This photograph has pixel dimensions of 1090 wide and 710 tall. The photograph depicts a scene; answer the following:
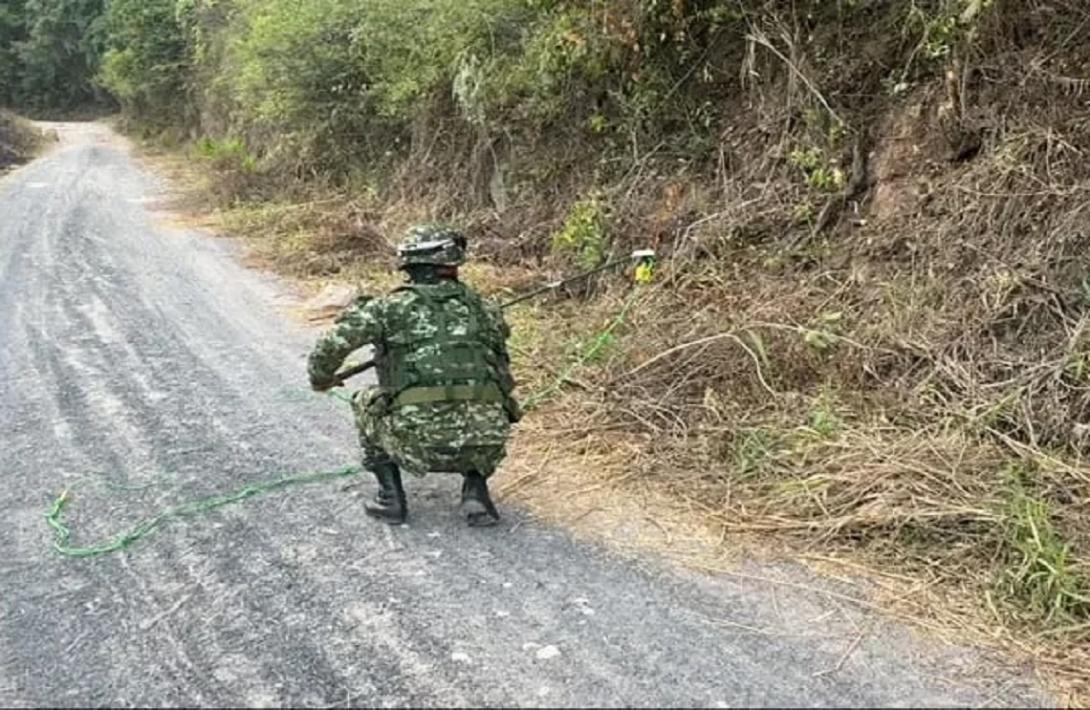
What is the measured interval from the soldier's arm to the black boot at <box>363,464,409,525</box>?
48 centimetres

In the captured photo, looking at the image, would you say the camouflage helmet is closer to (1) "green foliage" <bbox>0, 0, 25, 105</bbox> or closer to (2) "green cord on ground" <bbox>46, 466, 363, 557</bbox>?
(2) "green cord on ground" <bbox>46, 466, 363, 557</bbox>

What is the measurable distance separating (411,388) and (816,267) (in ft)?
9.12

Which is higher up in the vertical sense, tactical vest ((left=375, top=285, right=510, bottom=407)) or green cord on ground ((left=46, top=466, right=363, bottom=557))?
tactical vest ((left=375, top=285, right=510, bottom=407))

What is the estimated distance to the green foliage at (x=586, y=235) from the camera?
7.34 m

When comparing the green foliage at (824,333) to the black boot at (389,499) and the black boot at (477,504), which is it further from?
the black boot at (389,499)

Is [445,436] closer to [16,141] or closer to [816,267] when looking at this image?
[816,267]

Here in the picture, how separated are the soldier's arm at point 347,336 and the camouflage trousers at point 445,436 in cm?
24

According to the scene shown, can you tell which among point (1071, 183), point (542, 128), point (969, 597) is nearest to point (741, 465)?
point (969, 597)

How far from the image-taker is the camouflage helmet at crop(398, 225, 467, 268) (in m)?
4.11

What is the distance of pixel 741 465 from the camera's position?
4.47 m

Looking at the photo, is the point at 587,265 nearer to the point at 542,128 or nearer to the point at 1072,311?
the point at 542,128

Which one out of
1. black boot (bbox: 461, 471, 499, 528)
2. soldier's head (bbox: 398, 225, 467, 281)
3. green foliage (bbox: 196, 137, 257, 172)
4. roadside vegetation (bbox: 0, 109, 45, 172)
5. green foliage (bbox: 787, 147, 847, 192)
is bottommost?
roadside vegetation (bbox: 0, 109, 45, 172)

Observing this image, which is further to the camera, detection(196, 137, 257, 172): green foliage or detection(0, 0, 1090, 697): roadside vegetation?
detection(196, 137, 257, 172): green foliage

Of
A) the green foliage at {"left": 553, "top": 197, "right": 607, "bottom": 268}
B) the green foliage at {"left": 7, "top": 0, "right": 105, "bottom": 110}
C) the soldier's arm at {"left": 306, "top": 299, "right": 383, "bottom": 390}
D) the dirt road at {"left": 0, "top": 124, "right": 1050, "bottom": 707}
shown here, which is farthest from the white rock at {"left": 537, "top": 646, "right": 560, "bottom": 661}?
the green foliage at {"left": 7, "top": 0, "right": 105, "bottom": 110}
